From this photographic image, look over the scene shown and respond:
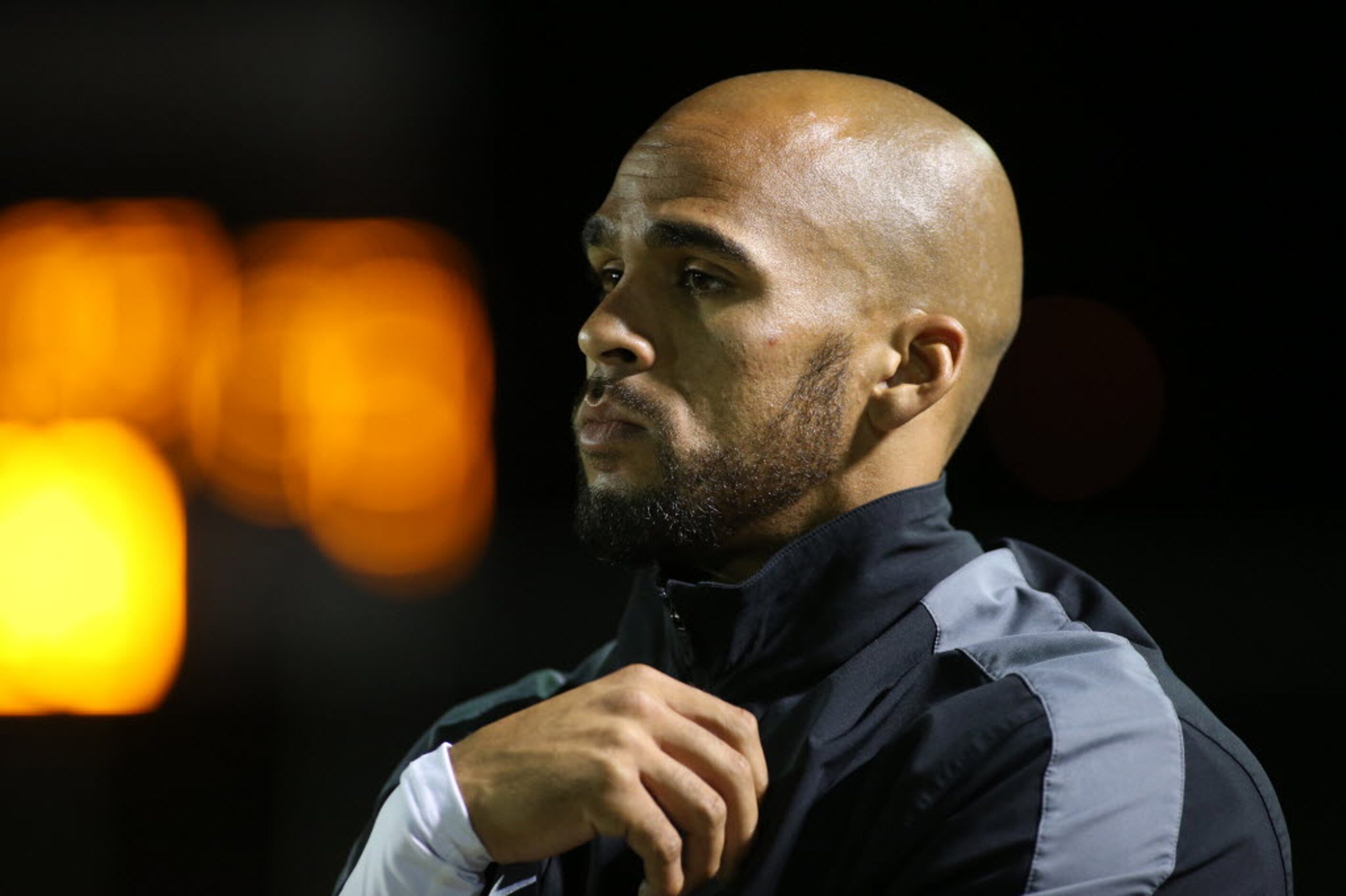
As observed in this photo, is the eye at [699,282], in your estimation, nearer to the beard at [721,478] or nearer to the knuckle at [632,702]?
the beard at [721,478]

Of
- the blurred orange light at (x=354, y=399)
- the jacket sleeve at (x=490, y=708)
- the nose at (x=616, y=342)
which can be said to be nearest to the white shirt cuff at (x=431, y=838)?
the jacket sleeve at (x=490, y=708)

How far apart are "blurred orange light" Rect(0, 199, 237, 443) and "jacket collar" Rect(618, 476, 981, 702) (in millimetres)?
2317

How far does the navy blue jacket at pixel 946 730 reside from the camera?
1.10 m

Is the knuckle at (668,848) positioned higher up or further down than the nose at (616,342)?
further down

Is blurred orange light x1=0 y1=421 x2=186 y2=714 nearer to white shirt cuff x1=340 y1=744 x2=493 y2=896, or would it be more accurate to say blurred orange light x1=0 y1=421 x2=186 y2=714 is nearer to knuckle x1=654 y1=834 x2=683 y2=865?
white shirt cuff x1=340 y1=744 x2=493 y2=896

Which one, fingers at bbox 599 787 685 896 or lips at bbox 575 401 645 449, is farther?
lips at bbox 575 401 645 449

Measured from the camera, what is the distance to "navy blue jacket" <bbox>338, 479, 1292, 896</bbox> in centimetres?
110

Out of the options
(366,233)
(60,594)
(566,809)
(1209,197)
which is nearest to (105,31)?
(366,233)

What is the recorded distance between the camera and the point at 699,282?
138 cm

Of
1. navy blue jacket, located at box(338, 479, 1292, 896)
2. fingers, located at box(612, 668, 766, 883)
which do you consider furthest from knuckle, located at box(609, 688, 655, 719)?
navy blue jacket, located at box(338, 479, 1292, 896)

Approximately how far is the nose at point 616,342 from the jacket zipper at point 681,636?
195mm

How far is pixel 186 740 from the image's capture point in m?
3.21

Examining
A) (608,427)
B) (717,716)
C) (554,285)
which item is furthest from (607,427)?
(554,285)

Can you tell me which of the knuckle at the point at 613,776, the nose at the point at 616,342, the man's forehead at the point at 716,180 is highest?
the man's forehead at the point at 716,180
